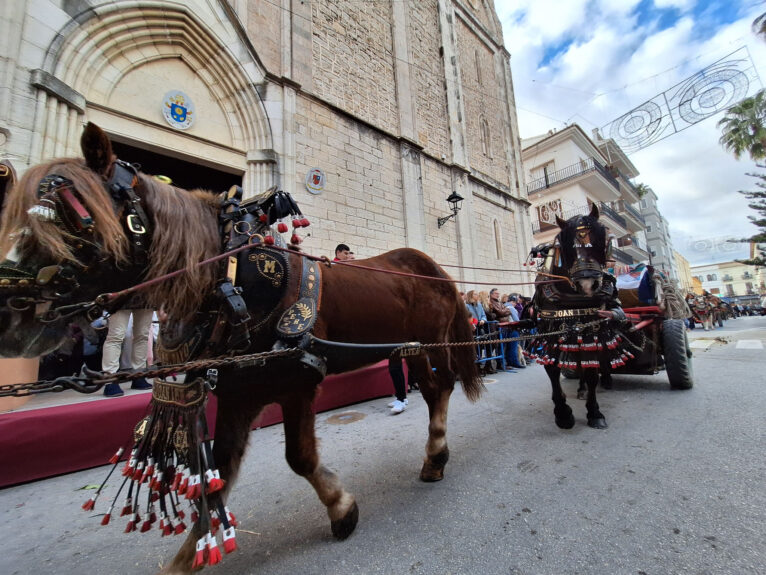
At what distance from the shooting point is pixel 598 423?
2857 millimetres

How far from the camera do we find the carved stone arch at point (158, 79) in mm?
4312

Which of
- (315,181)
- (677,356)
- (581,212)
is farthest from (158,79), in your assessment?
(581,212)

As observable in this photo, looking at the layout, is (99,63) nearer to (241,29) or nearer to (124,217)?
(241,29)

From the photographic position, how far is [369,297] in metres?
1.85

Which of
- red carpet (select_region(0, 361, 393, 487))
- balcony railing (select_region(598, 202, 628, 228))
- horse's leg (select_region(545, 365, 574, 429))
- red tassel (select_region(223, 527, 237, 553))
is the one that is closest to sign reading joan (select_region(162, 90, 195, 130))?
red carpet (select_region(0, 361, 393, 487))

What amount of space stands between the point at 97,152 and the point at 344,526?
1.94 metres

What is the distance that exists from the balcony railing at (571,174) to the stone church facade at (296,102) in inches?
391

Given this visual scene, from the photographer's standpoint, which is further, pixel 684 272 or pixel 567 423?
pixel 684 272

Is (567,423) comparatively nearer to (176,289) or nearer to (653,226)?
(176,289)

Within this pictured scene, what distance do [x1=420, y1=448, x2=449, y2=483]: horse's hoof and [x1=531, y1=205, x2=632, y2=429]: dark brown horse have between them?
1.39 m

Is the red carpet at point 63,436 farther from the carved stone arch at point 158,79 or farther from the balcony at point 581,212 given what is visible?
the balcony at point 581,212

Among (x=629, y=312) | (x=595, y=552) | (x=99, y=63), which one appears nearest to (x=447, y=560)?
(x=595, y=552)

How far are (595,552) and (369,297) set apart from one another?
1.56m

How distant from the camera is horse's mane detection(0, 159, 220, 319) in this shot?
1.00 meters
